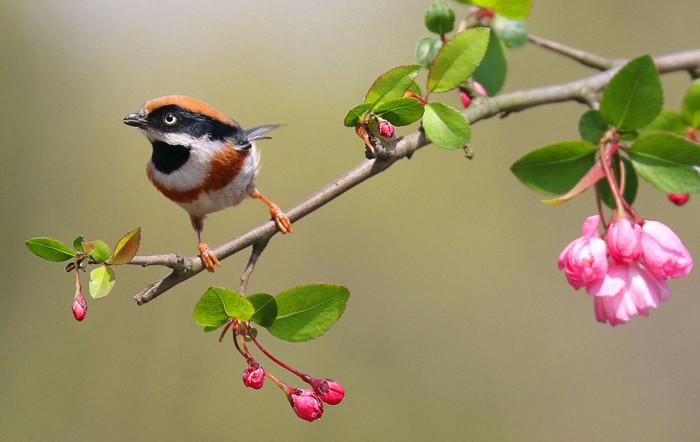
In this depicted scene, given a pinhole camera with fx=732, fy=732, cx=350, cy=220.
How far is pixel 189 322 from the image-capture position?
6.91m

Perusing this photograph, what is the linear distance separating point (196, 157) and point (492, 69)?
1078mm

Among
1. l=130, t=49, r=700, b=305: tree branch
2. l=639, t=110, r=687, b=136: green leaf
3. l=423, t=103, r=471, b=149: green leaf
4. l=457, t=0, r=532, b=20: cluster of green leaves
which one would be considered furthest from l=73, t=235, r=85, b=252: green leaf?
l=639, t=110, r=687, b=136: green leaf

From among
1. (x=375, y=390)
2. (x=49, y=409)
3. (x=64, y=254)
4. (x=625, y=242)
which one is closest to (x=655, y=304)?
(x=625, y=242)

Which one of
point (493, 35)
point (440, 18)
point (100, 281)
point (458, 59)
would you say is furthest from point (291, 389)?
point (493, 35)

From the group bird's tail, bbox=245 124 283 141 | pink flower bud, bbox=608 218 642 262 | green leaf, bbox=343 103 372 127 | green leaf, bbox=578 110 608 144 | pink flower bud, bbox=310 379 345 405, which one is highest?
green leaf, bbox=578 110 608 144

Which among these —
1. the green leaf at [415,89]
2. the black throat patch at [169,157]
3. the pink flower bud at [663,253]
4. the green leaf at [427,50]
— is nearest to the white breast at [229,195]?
the black throat patch at [169,157]

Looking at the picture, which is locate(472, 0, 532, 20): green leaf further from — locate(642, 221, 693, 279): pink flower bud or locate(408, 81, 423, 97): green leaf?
locate(642, 221, 693, 279): pink flower bud

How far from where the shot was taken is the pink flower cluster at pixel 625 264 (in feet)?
5.21

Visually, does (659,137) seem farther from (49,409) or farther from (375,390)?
(49,409)

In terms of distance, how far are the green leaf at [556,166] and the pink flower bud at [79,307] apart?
97 cm

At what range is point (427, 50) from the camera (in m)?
2.10

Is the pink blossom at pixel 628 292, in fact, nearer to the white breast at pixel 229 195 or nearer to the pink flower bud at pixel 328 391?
the pink flower bud at pixel 328 391

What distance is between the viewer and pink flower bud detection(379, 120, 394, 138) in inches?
62.7

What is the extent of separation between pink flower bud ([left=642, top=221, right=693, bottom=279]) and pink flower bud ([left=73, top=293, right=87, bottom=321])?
47.8 inches
